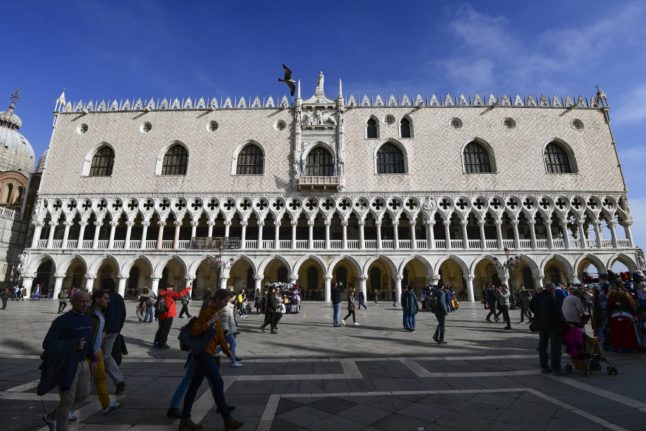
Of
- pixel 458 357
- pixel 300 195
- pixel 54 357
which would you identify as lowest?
pixel 458 357

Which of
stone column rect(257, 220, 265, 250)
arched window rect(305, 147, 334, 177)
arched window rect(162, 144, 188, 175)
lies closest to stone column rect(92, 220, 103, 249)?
arched window rect(162, 144, 188, 175)

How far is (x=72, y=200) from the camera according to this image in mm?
27344

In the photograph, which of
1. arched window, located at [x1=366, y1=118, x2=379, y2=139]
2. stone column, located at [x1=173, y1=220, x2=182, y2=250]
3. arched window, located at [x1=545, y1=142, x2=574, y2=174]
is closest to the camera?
stone column, located at [x1=173, y1=220, x2=182, y2=250]

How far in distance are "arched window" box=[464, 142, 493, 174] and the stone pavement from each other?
2141cm

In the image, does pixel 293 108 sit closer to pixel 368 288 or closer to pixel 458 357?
pixel 368 288

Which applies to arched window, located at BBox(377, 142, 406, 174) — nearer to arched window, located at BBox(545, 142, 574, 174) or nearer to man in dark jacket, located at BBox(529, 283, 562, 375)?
arched window, located at BBox(545, 142, 574, 174)

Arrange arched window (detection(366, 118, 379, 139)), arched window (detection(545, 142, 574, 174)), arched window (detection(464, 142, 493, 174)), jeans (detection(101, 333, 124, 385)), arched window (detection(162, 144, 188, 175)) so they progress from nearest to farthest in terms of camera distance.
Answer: jeans (detection(101, 333, 124, 385)), arched window (detection(545, 142, 574, 174)), arched window (detection(464, 142, 493, 174)), arched window (detection(366, 118, 379, 139)), arched window (detection(162, 144, 188, 175))

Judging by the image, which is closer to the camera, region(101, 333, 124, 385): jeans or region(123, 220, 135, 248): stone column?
region(101, 333, 124, 385): jeans

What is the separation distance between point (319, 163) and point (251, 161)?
6049mm

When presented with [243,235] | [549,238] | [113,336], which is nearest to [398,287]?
[549,238]

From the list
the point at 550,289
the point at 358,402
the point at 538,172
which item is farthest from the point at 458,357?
the point at 538,172

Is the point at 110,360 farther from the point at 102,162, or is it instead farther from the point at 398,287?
the point at 102,162

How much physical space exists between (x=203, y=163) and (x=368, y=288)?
58.6 ft

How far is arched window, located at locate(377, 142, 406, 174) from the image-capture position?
27531 mm
